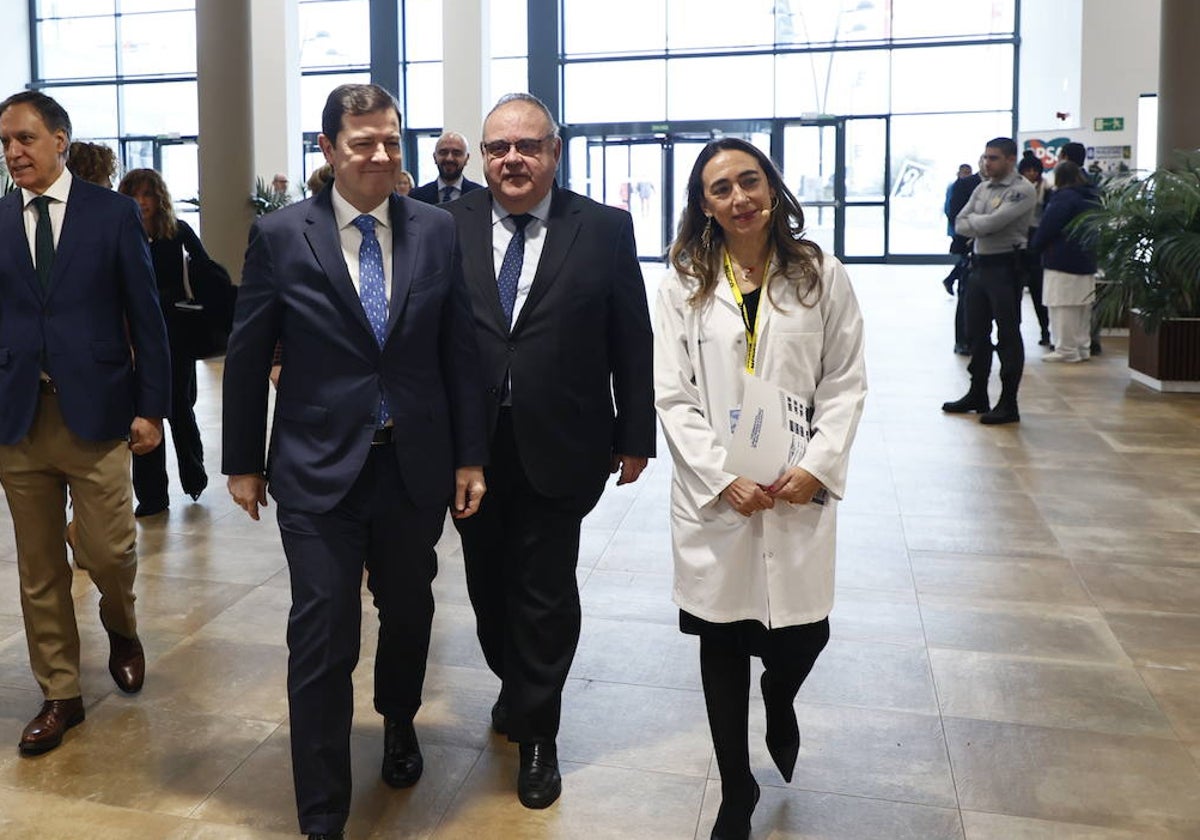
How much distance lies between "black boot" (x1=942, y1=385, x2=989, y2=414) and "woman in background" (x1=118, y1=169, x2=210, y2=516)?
4906mm

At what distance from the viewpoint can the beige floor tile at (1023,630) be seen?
149 inches

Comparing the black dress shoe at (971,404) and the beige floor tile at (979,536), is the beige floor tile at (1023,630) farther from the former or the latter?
the black dress shoe at (971,404)

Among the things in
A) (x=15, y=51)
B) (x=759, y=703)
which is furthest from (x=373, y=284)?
(x=15, y=51)

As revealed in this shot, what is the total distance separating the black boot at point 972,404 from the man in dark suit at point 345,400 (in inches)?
Answer: 240

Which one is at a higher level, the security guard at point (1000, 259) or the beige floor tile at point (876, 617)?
the security guard at point (1000, 259)

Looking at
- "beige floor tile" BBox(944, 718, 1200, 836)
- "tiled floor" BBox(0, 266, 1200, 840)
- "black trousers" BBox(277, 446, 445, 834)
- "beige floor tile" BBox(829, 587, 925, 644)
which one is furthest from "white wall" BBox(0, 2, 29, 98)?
"beige floor tile" BBox(944, 718, 1200, 836)

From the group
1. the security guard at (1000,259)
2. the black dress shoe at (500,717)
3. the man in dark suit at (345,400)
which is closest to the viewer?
the man in dark suit at (345,400)

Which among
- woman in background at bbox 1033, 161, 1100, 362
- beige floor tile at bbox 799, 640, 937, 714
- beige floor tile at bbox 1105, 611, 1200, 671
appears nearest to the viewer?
beige floor tile at bbox 799, 640, 937, 714

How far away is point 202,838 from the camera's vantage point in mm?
2650

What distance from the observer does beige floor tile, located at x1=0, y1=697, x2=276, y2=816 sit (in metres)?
2.86

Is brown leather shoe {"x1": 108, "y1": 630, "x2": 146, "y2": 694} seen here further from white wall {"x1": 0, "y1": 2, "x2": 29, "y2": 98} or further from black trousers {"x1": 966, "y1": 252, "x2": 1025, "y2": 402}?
white wall {"x1": 0, "y1": 2, "x2": 29, "y2": 98}

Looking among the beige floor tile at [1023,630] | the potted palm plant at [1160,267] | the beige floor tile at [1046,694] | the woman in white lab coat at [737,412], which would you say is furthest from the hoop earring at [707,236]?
the potted palm plant at [1160,267]

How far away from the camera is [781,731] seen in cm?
279

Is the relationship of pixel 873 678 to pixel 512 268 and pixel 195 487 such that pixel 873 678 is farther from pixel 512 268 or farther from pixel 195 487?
pixel 195 487
